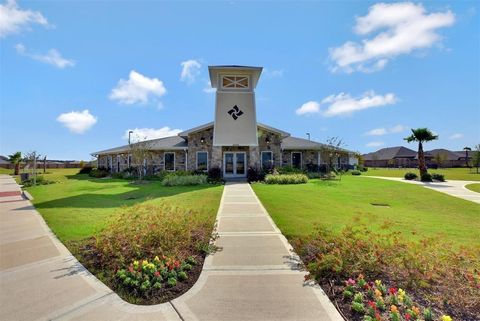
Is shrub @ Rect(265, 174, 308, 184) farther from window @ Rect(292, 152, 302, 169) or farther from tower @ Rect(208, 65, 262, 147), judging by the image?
window @ Rect(292, 152, 302, 169)

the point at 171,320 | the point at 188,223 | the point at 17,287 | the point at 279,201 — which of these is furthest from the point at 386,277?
the point at 279,201

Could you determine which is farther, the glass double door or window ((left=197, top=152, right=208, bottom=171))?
window ((left=197, top=152, right=208, bottom=171))

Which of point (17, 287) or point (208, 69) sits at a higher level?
point (208, 69)

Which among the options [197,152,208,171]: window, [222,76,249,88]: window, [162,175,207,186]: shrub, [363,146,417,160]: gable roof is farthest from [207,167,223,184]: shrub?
[363,146,417,160]: gable roof

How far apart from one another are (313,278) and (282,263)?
73 centimetres

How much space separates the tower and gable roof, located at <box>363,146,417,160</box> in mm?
63424

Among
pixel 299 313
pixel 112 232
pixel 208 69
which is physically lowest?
pixel 299 313

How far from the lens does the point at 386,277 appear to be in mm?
3863

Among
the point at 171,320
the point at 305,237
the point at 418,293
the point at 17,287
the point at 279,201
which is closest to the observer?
the point at 171,320

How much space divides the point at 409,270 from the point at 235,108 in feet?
61.0

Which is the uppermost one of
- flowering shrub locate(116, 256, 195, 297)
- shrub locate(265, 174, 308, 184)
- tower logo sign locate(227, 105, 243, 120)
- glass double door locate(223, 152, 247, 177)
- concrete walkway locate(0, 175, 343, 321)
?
tower logo sign locate(227, 105, 243, 120)

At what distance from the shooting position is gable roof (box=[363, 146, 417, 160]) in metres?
69.2

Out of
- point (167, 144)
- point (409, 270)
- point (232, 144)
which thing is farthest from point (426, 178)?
point (167, 144)

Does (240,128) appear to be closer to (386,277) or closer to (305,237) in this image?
(305,237)
